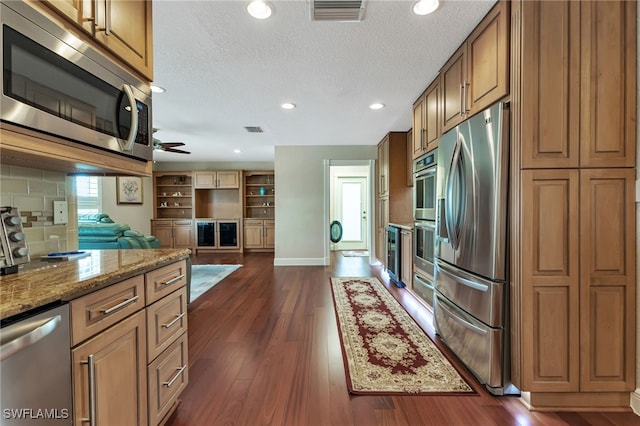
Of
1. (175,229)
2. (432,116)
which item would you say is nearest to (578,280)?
(432,116)

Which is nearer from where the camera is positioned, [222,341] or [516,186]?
[516,186]

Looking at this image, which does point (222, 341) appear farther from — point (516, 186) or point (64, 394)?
point (516, 186)

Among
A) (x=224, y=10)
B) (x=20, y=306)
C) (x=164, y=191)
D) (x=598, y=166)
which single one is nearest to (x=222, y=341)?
(x=20, y=306)

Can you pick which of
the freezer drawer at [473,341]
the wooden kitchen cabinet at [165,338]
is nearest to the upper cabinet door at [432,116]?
the freezer drawer at [473,341]

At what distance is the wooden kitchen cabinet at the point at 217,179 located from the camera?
7.13 metres

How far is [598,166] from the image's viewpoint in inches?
59.4

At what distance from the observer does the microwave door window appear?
853mm

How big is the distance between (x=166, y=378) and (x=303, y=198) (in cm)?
417

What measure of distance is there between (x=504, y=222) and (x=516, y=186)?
21 cm

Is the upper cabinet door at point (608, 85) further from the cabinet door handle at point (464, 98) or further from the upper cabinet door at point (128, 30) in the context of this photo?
the upper cabinet door at point (128, 30)

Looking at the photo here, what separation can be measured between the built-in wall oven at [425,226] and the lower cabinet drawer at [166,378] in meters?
2.06

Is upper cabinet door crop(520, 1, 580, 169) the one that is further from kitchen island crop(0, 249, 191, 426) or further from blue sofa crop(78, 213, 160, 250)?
blue sofa crop(78, 213, 160, 250)

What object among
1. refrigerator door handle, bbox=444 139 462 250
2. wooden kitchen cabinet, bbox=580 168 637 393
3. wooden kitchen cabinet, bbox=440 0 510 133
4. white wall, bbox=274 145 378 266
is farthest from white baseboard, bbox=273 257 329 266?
wooden kitchen cabinet, bbox=580 168 637 393

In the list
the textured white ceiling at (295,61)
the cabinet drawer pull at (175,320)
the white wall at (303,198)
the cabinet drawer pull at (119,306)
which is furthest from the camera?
the white wall at (303,198)
